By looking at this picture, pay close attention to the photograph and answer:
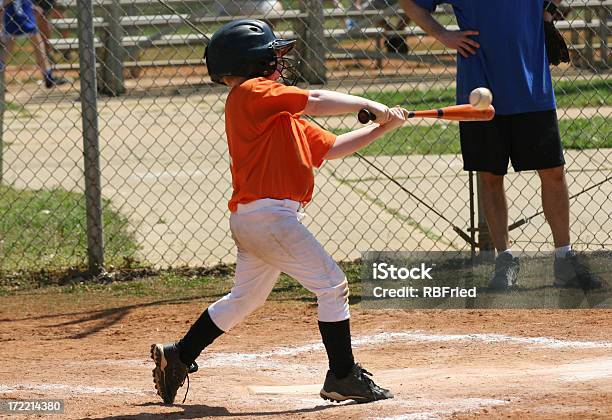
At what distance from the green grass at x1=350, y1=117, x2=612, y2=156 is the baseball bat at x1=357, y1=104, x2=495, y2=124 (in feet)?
17.2

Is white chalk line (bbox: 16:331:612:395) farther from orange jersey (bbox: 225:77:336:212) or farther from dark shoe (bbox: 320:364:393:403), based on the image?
orange jersey (bbox: 225:77:336:212)

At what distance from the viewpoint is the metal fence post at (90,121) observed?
7.30 m

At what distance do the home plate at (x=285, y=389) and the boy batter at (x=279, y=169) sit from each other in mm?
377

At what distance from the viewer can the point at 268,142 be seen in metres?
4.50

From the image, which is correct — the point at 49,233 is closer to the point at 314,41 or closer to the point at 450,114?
the point at 450,114

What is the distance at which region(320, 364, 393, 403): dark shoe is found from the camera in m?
4.47

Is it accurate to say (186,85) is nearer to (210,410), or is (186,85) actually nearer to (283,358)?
(283,358)

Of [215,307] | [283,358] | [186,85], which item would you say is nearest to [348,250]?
[283,358]

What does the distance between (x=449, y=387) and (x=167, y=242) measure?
12.8 ft

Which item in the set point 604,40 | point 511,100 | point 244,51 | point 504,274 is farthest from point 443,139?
point 244,51


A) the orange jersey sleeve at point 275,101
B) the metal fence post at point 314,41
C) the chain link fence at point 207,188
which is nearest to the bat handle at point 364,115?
the orange jersey sleeve at point 275,101

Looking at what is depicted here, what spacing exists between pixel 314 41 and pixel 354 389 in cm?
1070

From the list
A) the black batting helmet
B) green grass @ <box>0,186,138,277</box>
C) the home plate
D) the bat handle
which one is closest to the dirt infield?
the home plate

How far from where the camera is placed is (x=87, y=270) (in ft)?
24.6
